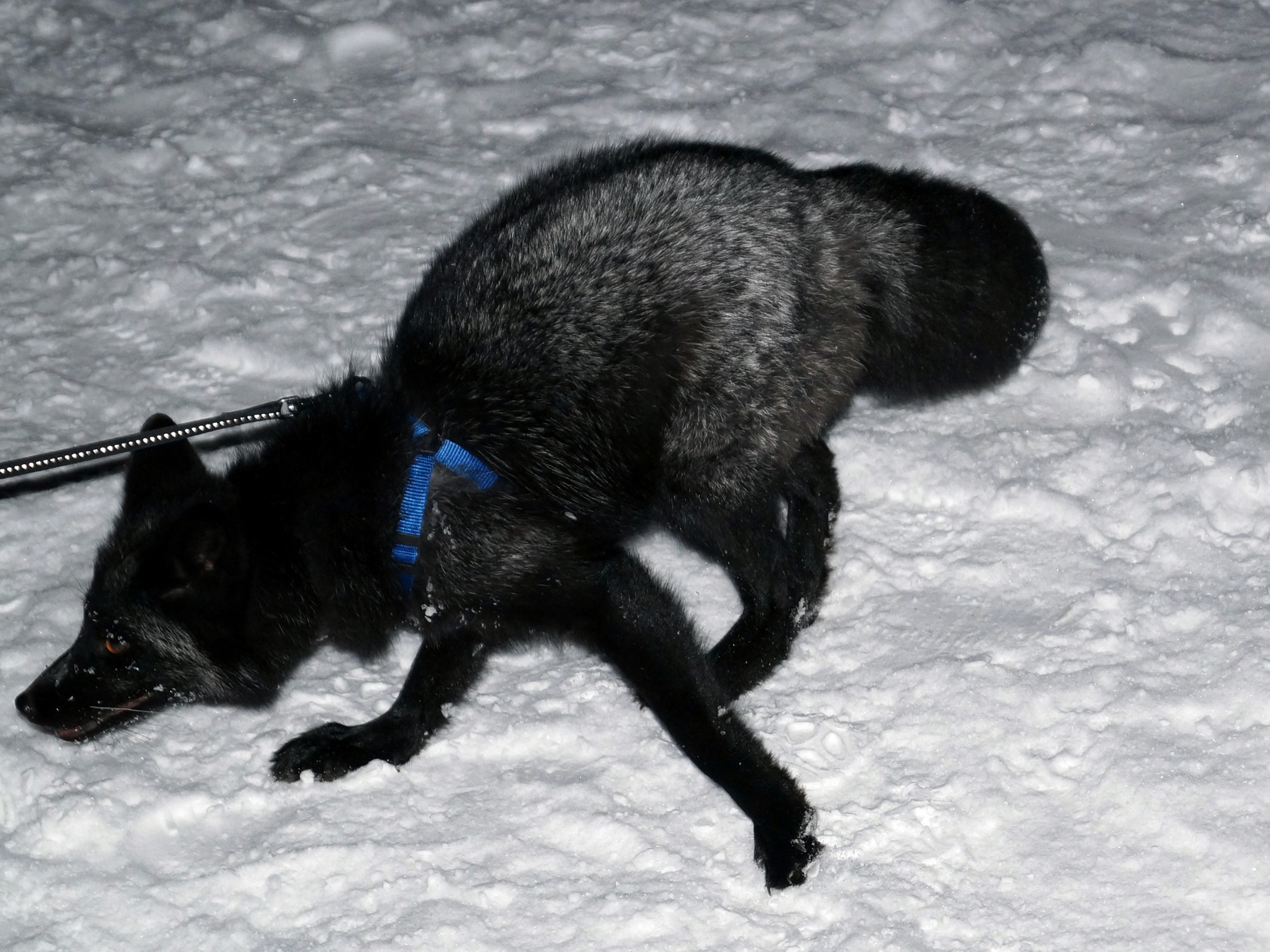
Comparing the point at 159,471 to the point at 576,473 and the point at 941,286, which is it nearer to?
the point at 576,473

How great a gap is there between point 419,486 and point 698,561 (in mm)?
1035

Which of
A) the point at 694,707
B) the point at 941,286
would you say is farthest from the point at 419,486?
the point at 941,286

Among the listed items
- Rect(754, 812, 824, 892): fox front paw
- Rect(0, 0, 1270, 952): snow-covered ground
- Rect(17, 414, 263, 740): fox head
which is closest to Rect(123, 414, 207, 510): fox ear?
Rect(17, 414, 263, 740): fox head

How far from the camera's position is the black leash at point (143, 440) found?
3246 millimetres

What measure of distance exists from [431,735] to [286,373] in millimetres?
1667

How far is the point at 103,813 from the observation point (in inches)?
125

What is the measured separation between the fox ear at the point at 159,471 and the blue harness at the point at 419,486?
1.87 ft

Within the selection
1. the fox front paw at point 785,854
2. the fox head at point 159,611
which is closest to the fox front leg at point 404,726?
the fox head at point 159,611

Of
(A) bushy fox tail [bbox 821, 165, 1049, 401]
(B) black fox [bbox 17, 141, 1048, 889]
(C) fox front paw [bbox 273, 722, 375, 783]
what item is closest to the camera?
Result: (B) black fox [bbox 17, 141, 1048, 889]

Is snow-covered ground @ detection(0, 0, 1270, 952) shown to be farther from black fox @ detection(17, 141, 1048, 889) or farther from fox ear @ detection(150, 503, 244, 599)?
Answer: fox ear @ detection(150, 503, 244, 599)

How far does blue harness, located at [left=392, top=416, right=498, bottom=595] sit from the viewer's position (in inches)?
126

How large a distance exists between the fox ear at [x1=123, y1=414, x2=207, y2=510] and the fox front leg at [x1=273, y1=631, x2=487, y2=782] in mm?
772

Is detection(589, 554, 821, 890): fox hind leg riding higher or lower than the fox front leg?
higher

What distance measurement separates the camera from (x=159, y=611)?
303 cm
